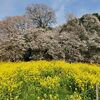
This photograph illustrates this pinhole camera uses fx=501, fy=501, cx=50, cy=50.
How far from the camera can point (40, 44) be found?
34812 millimetres

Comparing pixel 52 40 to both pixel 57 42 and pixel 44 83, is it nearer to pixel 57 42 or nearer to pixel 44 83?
pixel 57 42

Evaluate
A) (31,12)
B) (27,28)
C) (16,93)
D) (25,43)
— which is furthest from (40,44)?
(16,93)

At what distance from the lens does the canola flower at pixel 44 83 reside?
12016mm

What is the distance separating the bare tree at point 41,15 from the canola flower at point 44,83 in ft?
80.5

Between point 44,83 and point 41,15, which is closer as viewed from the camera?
point 44,83

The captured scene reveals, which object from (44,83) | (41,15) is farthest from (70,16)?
(44,83)

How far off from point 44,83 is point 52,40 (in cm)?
2213

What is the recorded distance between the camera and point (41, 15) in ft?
135

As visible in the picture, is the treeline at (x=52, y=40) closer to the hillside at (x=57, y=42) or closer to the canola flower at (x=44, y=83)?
the hillside at (x=57, y=42)

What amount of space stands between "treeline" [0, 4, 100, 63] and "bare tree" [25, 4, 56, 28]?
0.55 m

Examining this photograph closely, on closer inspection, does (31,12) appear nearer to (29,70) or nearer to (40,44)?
(40,44)

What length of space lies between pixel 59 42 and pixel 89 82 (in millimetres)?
21528

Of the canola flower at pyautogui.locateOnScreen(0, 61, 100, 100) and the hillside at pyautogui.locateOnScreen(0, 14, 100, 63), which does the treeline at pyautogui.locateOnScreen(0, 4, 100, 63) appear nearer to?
the hillside at pyautogui.locateOnScreen(0, 14, 100, 63)

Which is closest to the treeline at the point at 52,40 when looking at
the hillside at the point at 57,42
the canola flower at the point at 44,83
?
the hillside at the point at 57,42
